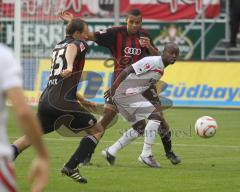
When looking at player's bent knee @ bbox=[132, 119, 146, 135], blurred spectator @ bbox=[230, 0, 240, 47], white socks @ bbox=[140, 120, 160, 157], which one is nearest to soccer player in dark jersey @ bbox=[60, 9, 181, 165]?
player's bent knee @ bbox=[132, 119, 146, 135]

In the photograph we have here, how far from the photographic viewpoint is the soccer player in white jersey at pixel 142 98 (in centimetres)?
1267

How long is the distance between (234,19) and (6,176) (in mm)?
24178

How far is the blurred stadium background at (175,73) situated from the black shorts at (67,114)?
0.72 m

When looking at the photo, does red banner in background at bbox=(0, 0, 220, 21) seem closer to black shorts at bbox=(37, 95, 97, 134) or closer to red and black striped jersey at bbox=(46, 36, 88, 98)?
red and black striped jersey at bbox=(46, 36, 88, 98)

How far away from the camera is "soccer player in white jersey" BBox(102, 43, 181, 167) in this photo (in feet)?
41.6

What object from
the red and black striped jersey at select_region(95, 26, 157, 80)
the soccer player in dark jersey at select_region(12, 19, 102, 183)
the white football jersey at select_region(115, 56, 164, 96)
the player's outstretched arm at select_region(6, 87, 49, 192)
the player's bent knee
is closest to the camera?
the player's outstretched arm at select_region(6, 87, 49, 192)

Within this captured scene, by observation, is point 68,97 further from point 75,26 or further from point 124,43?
point 124,43

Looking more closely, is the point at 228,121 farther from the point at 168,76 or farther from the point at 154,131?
the point at 154,131

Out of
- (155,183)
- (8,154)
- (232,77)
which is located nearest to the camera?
(8,154)

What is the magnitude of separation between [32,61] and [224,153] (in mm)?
12063

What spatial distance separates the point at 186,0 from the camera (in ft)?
97.6

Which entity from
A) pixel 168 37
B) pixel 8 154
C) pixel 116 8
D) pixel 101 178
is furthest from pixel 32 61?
pixel 8 154

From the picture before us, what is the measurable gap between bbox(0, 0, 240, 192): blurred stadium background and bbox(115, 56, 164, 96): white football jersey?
3.61ft

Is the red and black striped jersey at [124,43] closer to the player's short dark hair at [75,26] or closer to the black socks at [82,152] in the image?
the player's short dark hair at [75,26]
